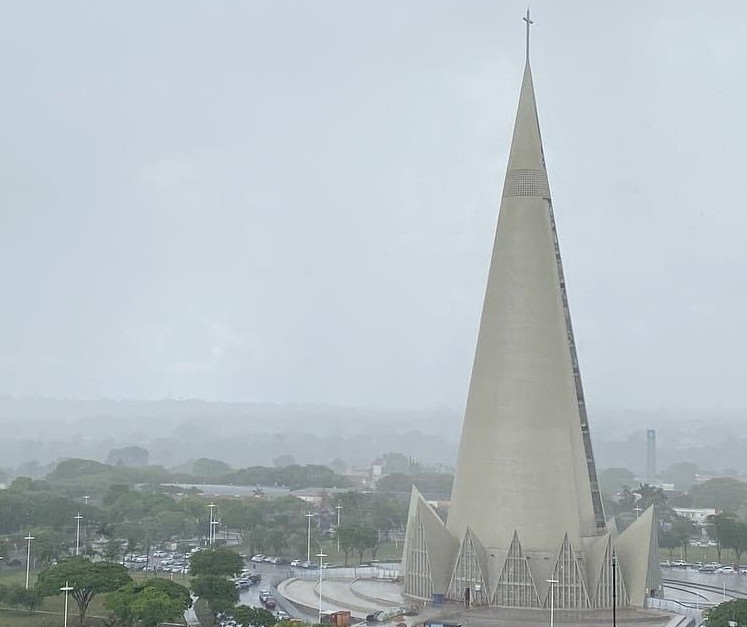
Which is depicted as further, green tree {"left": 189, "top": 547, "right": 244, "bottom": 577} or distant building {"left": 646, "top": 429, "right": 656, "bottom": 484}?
distant building {"left": 646, "top": 429, "right": 656, "bottom": 484}

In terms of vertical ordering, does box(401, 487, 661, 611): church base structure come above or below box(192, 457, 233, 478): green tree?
above

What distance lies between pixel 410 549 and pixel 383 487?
69.1 m

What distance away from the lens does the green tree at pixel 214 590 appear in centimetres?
3053

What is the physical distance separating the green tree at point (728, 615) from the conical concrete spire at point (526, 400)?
4.61m

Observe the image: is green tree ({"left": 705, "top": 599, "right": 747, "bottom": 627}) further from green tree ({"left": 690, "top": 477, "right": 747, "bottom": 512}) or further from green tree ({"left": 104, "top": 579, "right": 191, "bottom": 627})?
green tree ({"left": 690, "top": 477, "right": 747, "bottom": 512})

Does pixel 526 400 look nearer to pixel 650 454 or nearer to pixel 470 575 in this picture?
pixel 470 575

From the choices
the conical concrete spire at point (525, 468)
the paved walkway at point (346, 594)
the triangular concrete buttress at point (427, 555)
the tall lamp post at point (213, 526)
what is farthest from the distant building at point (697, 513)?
the triangular concrete buttress at point (427, 555)

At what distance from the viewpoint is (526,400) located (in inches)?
1246

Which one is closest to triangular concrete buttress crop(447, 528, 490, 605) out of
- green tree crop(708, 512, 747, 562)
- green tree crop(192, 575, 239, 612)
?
green tree crop(192, 575, 239, 612)

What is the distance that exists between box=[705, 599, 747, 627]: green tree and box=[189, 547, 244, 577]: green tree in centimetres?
1390

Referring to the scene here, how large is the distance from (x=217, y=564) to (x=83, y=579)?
4.20 meters

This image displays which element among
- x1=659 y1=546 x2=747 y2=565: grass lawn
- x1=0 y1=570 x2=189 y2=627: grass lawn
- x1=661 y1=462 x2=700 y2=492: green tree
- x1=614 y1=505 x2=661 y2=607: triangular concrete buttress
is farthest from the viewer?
x1=661 y1=462 x2=700 y2=492: green tree

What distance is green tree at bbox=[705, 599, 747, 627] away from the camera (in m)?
26.8

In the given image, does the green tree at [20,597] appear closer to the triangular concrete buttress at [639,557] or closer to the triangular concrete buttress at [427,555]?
the triangular concrete buttress at [427,555]
